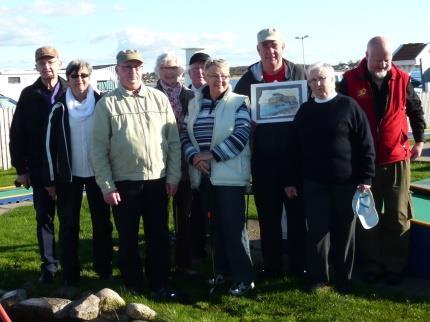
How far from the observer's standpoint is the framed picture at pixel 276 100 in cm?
558

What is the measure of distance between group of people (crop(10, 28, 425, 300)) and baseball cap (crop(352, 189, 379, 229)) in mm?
74

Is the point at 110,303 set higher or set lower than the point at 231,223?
lower

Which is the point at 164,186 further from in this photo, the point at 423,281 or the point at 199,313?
the point at 423,281

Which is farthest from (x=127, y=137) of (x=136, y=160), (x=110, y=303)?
(x=110, y=303)

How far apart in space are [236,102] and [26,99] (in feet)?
6.37

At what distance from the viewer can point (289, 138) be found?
555 centimetres

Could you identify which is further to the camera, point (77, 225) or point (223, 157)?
point (77, 225)

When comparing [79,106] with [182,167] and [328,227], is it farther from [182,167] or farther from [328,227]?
[328,227]

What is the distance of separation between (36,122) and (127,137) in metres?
1.12

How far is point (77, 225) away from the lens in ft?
19.6

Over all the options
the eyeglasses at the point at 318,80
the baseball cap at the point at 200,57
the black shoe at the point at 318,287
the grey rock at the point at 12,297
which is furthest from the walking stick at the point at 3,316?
the baseball cap at the point at 200,57

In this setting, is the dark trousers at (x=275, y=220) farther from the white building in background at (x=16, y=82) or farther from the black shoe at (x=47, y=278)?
the white building in background at (x=16, y=82)

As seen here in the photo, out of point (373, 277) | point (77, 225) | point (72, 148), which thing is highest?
point (72, 148)

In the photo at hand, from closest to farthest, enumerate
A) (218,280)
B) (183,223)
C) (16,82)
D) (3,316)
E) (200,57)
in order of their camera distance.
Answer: (3,316) < (218,280) < (183,223) < (200,57) < (16,82)
